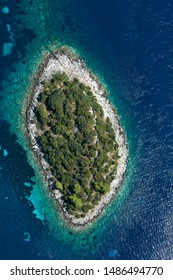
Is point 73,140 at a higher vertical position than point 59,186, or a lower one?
higher

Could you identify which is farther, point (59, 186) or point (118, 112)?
point (118, 112)

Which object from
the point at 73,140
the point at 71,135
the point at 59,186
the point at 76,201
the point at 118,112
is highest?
the point at 118,112

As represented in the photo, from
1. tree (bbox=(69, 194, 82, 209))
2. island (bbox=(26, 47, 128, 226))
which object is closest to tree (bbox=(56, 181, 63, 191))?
island (bbox=(26, 47, 128, 226))

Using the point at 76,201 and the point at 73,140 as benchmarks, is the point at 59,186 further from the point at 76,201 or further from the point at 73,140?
the point at 73,140

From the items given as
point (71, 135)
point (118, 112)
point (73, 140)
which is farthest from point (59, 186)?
point (118, 112)

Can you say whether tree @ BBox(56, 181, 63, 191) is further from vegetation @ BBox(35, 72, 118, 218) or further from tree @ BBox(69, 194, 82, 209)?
tree @ BBox(69, 194, 82, 209)
